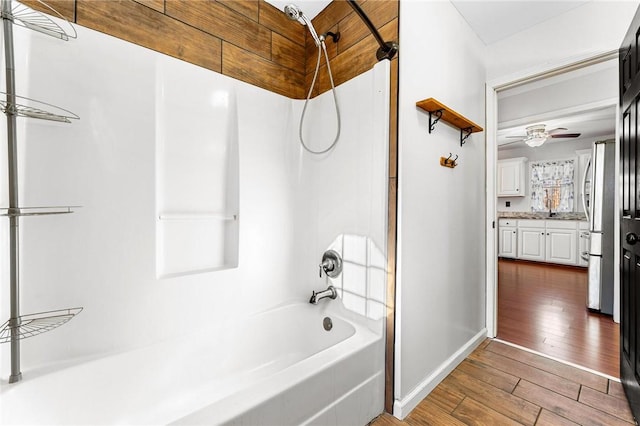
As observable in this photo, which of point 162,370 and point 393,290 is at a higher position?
point 393,290

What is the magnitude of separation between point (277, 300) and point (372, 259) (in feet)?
2.51

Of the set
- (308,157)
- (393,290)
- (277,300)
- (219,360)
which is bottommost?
(219,360)

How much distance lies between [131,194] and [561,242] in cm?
669

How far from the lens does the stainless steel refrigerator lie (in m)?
2.88

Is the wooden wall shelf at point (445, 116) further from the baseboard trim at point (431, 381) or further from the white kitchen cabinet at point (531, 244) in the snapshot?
the white kitchen cabinet at point (531, 244)

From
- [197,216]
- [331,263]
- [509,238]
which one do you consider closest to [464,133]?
[331,263]

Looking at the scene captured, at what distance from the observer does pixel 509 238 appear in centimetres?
603

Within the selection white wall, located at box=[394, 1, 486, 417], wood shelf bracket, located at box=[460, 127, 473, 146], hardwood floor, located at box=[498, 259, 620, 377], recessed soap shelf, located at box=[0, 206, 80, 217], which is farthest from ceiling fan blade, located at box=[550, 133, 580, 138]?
recessed soap shelf, located at box=[0, 206, 80, 217]

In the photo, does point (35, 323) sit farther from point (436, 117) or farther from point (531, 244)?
point (531, 244)

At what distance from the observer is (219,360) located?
5.29 feet

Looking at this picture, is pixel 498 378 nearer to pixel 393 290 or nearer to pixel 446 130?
pixel 393 290

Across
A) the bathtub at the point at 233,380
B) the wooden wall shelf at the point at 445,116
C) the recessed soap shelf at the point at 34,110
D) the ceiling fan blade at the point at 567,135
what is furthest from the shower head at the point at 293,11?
the ceiling fan blade at the point at 567,135

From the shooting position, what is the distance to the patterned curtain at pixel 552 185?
5.66 meters

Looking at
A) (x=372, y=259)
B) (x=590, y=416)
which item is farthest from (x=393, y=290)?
(x=590, y=416)
